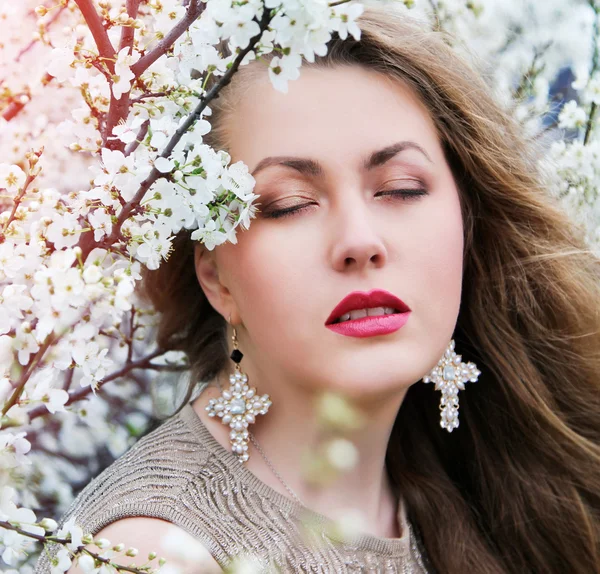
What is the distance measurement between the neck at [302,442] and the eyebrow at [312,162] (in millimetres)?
536

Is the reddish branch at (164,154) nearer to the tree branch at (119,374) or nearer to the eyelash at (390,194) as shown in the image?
the eyelash at (390,194)

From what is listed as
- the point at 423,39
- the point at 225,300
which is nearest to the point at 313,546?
the point at 225,300

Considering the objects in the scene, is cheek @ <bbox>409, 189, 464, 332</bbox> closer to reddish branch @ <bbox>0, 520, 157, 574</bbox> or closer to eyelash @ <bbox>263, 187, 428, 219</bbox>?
eyelash @ <bbox>263, 187, 428, 219</bbox>

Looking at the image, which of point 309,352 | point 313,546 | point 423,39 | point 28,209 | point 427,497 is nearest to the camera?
point 28,209

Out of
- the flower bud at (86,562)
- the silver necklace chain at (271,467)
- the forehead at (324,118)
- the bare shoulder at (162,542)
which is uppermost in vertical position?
the forehead at (324,118)

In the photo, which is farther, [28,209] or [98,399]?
[98,399]

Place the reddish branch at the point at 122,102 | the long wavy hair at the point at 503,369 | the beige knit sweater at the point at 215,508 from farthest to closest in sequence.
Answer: the long wavy hair at the point at 503,369
the beige knit sweater at the point at 215,508
the reddish branch at the point at 122,102

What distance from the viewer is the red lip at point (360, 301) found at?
5.03 feet

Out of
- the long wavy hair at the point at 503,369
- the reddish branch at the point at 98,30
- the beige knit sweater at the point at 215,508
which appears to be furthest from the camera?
the long wavy hair at the point at 503,369

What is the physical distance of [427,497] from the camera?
2.20 meters

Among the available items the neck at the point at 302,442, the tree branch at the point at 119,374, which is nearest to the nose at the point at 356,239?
the neck at the point at 302,442

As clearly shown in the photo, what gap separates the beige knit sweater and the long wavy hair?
33cm

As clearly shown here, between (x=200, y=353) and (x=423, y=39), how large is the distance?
3.70ft

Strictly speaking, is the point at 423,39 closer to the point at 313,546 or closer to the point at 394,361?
the point at 394,361
